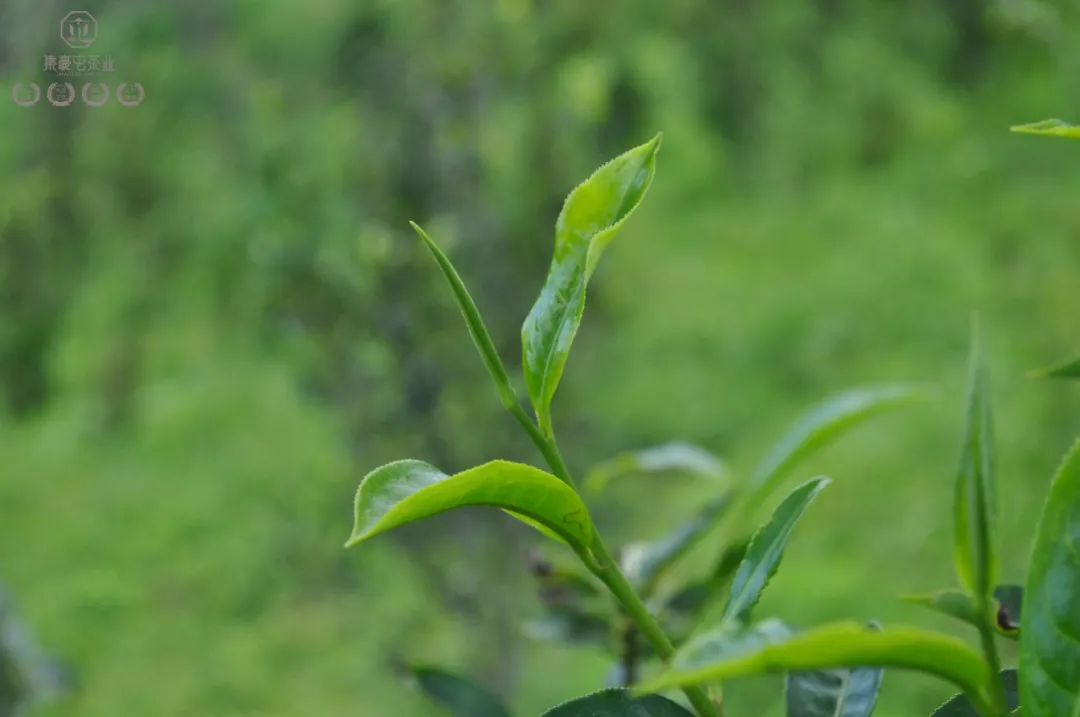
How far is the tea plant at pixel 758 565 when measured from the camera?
170 millimetres

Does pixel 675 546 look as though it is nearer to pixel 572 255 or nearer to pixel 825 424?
pixel 825 424

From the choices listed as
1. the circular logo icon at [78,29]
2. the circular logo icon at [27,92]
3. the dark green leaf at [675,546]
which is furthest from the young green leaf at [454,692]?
the circular logo icon at [27,92]

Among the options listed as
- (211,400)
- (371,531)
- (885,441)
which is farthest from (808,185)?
(371,531)

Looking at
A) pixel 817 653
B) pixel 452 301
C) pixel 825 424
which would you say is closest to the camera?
pixel 817 653

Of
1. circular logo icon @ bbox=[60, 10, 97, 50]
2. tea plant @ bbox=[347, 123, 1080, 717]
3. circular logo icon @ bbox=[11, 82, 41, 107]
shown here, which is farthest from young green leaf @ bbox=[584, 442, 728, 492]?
circular logo icon @ bbox=[11, 82, 41, 107]

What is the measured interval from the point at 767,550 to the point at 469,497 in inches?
3.1

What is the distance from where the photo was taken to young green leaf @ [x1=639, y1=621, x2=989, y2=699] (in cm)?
16

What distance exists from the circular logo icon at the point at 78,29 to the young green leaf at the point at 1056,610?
6.46 feet

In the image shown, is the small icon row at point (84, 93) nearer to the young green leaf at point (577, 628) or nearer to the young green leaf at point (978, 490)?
the young green leaf at point (577, 628)

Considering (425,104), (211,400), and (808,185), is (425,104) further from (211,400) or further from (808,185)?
(808,185)

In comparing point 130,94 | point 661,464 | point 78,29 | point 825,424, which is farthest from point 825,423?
point 130,94

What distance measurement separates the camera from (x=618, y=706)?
24 centimetres

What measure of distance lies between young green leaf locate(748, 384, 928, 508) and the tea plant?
11 centimetres

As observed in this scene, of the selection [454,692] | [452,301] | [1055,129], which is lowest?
[452,301]
